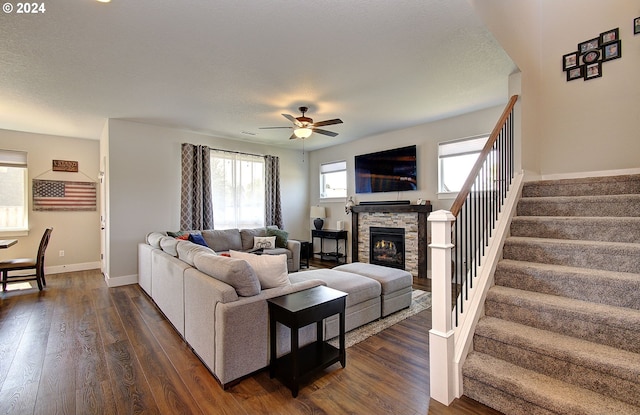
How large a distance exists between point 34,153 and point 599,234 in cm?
835

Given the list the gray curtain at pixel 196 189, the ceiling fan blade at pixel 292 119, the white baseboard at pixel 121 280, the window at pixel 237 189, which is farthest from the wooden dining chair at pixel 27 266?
the ceiling fan blade at pixel 292 119

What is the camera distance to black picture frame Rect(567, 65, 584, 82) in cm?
336

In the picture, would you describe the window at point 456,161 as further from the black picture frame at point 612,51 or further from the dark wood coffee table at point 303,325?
the dark wood coffee table at point 303,325

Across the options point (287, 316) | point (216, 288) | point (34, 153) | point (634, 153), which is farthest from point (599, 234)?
point (34, 153)

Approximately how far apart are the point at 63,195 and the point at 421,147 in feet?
22.9

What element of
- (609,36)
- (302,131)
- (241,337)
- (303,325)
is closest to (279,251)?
(302,131)

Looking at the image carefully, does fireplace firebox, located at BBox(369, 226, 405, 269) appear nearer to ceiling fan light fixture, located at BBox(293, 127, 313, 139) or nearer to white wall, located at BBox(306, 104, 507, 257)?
white wall, located at BBox(306, 104, 507, 257)

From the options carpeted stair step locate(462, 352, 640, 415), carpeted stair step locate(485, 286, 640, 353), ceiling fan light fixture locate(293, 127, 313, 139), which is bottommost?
carpeted stair step locate(462, 352, 640, 415)

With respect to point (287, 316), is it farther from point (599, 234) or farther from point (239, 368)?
point (599, 234)

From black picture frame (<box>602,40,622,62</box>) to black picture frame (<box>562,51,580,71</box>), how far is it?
0.22m

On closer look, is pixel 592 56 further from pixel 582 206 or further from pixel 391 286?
pixel 391 286

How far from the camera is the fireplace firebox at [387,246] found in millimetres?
5453

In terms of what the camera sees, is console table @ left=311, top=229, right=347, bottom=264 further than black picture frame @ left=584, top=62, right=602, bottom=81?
Yes

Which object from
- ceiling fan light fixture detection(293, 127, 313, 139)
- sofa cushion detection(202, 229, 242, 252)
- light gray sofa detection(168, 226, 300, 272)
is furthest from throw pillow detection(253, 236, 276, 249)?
ceiling fan light fixture detection(293, 127, 313, 139)
